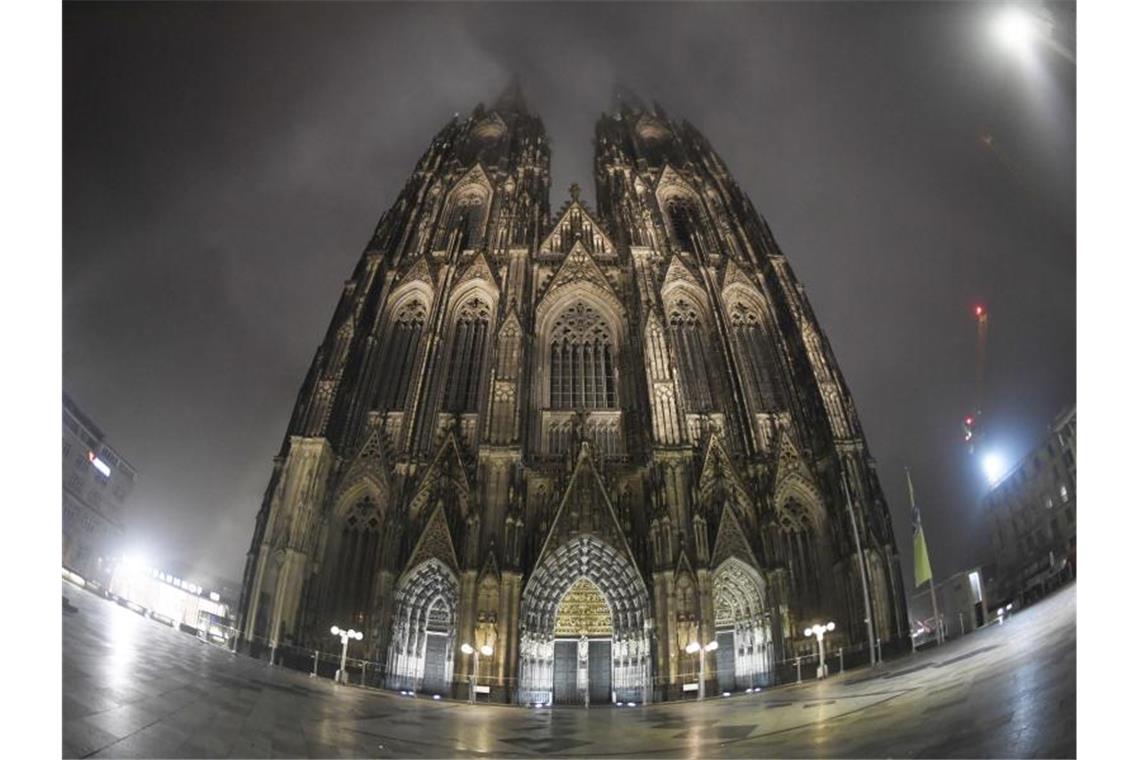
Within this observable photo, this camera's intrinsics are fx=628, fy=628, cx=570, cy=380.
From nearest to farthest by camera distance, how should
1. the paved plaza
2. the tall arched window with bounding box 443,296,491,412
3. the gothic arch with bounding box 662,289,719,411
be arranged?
the paved plaza, the gothic arch with bounding box 662,289,719,411, the tall arched window with bounding box 443,296,491,412

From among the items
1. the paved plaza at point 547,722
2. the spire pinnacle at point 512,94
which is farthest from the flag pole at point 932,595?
the spire pinnacle at point 512,94

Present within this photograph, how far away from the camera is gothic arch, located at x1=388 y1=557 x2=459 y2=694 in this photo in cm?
1123

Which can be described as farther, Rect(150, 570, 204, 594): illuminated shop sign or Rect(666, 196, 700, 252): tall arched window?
Rect(666, 196, 700, 252): tall arched window

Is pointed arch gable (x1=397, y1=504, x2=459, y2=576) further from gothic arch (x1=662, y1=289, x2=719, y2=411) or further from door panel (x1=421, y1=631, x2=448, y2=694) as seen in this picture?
gothic arch (x1=662, y1=289, x2=719, y2=411)

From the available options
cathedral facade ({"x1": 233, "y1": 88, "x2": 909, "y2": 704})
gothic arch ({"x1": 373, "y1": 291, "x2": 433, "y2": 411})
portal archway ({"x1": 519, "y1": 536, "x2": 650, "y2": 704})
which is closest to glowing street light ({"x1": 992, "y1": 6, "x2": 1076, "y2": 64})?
cathedral facade ({"x1": 233, "y1": 88, "x2": 909, "y2": 704})

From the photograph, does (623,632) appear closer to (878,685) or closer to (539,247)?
(878,685)

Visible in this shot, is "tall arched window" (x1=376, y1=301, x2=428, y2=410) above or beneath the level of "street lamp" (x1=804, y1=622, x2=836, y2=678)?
above

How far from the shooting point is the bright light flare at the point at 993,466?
5832mm

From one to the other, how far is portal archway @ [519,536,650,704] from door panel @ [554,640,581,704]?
0.02 meters

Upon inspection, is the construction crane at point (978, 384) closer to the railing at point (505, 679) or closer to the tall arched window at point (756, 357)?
the railing at point (505, 679)
